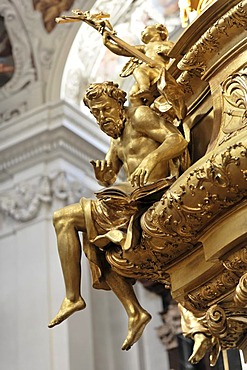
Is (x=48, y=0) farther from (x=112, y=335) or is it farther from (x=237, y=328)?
(x=237, y=328)

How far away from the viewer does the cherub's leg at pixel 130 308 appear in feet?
9.52

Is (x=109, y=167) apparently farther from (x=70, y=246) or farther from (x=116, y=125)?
(x=70, y=246)

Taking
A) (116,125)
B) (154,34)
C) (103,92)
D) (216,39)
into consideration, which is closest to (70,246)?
(116,125)

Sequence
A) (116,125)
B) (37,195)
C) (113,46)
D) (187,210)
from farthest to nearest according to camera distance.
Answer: (37,195) → (113,46) → (116,125) → (187,210)

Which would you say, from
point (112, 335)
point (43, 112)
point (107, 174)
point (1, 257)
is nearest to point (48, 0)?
point (43, 112)

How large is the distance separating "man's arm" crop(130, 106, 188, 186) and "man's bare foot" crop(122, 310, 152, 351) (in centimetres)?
51

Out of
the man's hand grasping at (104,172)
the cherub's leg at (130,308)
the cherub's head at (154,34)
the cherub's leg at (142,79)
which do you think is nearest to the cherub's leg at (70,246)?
the cherub's leg at (130,308)

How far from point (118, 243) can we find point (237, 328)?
0.52 metres

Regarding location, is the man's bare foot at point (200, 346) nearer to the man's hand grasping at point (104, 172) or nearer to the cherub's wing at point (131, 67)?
the man's hand grasping at point (104, 172)

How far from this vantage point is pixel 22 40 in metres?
9.01

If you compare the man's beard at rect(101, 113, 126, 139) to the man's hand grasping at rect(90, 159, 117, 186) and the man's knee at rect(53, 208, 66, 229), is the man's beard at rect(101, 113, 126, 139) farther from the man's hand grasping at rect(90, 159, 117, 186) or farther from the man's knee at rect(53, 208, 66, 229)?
the man's knee at rect(53, 208, 66, 229)

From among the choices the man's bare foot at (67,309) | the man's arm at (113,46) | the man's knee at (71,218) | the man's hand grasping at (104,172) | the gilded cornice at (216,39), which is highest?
the man's arm at (113,46)

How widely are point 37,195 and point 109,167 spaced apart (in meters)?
5.32

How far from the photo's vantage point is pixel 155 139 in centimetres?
293
